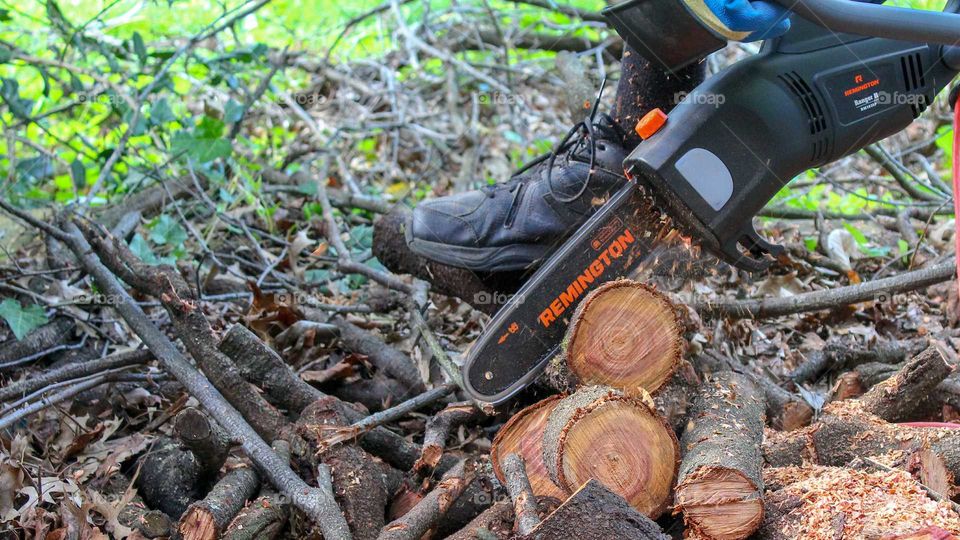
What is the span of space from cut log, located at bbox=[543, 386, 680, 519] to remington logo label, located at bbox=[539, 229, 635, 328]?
383 mm

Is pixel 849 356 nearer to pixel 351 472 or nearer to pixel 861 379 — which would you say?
pixel 861 379

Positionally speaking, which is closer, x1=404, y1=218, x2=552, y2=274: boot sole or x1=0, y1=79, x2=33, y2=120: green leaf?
x1=404, y1=218, x2=552, y2=274: boot sole

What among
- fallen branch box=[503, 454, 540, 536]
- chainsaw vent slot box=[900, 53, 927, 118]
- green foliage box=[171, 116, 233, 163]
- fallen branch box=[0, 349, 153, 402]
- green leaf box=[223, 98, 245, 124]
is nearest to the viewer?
fallen branch box=[503, 454, 540, 536]

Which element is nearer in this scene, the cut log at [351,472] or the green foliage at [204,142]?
the cut log at [351,472]

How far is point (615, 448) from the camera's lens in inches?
70.8

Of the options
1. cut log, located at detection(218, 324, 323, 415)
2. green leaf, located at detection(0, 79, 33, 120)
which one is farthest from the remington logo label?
green leaf, located at detection(0, 79, 33, 120)

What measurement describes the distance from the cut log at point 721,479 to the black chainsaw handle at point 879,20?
88cm

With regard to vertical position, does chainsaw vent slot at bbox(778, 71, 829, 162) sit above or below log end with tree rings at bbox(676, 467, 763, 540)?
above

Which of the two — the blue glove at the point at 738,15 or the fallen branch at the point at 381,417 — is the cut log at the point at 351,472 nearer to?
the fallen branch at the point at 381,417

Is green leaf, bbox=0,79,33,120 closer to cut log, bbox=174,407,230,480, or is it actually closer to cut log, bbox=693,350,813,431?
cut log, bbox=174,407,230,480

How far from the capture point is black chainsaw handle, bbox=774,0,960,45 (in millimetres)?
1722

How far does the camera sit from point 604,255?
220cm

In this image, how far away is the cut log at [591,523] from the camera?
1.53m

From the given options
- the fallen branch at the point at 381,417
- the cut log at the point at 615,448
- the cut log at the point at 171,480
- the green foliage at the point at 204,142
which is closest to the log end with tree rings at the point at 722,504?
the cut log at the point at 615,448
